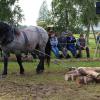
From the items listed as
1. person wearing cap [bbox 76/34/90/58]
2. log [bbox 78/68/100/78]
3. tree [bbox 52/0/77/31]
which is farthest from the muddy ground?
tree [bbox 52/0/77/31]

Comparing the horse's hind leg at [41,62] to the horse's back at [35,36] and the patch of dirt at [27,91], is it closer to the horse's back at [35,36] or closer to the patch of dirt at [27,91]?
the horse's back at [35,36]

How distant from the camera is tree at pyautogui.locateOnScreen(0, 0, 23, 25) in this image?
24.5 meters

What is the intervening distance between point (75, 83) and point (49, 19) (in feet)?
76.4

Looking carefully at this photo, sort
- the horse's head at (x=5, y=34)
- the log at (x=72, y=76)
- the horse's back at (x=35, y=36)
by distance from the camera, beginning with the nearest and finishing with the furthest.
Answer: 1. the log at (x=72, y=76)
2. the horse's head at (x=5, y=34)
3. the horse's back at (x=35, y=36)

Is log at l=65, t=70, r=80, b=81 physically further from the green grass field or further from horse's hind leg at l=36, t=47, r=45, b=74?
horse's hind leg at l=36, t=47, r=45, b=74

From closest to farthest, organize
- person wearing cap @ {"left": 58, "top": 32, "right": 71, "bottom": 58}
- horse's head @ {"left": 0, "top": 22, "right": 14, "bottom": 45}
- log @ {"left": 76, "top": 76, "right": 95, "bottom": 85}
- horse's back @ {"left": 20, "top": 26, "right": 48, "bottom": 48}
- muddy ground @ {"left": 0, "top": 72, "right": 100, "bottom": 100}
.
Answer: muddy ground @ {"left": 0, "top": 72, "right": 100, "bottom": 100}
log @ {"left": 76, "top": 76, "right": 95, "bottom": 85}
horse's head @ {"left": 0, "top": 22, "right": 14, "bottom": 45}
horse's back @ {"left": 20, "top": 26, "right": 48, "bottom": 48}
person wearing cap @ {"left": 58, "top": 32, "right": 71, "bottom": 58}

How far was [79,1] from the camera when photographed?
30234mm

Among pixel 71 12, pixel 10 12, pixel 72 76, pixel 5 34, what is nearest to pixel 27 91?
pixel 72 76

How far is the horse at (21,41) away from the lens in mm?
11531

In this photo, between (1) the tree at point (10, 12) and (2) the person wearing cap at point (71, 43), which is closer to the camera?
(2) the person wearing cap at point (71, 43)

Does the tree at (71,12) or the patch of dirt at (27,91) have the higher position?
the tree at (71,12)

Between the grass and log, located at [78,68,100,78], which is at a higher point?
log, located at [78,68,100,78]

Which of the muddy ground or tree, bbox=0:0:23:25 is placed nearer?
the muddy ground

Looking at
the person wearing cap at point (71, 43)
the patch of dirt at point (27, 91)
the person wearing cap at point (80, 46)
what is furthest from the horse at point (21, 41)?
the person wearing cap at point (80, 46)
